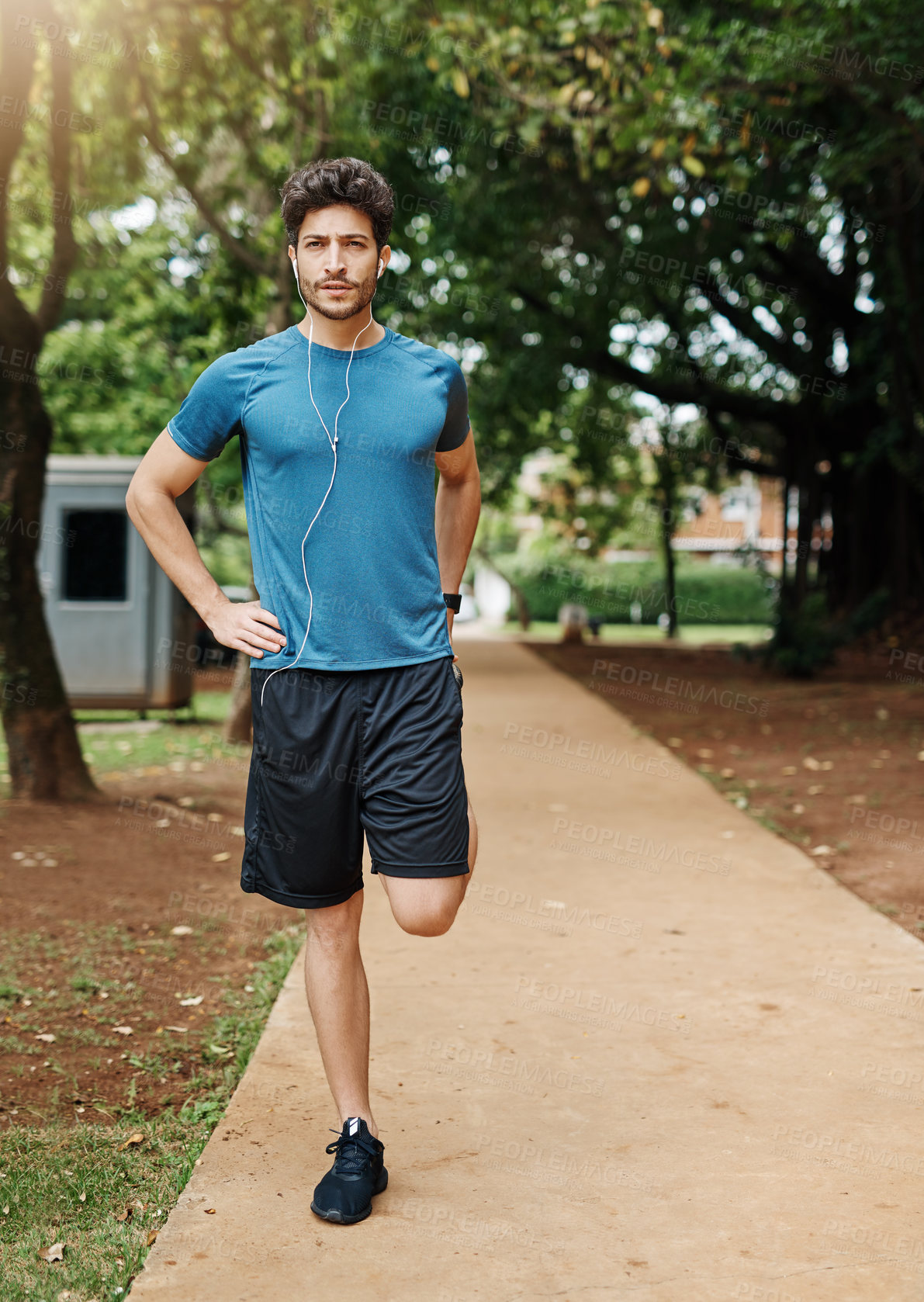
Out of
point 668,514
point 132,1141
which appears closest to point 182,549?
point 132,1141

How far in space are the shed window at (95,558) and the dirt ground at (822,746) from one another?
5.25 m

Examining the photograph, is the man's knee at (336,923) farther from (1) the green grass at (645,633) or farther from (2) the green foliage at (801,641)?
(1) the green grass at (645,633)

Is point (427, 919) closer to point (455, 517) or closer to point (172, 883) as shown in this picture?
point (455, 517)

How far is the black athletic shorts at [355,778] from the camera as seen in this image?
2.67 meters

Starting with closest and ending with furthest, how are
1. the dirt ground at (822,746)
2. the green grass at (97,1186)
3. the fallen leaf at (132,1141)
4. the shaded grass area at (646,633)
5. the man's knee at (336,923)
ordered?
the green grass at (97,1186) → the man's knee at (336,923) → the fallen leaf at (132,1141) → the dirt ground at (822,746) → the shaded grass area at (646,633)

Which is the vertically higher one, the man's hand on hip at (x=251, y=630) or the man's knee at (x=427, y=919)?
the man's hand on hip at (x=251, y=630)

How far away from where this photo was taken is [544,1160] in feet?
9.98

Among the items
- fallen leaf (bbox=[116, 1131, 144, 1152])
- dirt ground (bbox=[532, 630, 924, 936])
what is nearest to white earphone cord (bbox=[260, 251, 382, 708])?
fallen leaf (bbox=[116, 1131, 144, 1152])

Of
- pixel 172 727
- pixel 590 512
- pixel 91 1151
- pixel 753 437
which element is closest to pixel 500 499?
pixel 753 437

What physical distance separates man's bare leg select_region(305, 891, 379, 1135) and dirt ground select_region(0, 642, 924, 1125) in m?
0.95

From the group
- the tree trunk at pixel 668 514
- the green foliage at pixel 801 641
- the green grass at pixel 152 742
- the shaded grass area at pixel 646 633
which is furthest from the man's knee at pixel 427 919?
the tree trunk at pixel 668 514

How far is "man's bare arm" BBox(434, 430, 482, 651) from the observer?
9.84 ft

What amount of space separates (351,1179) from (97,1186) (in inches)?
25.9

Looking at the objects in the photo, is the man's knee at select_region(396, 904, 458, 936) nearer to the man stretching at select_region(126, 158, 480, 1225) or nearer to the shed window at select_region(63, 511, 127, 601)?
the man stretching at select_region(126, 158, 480, 1225)
